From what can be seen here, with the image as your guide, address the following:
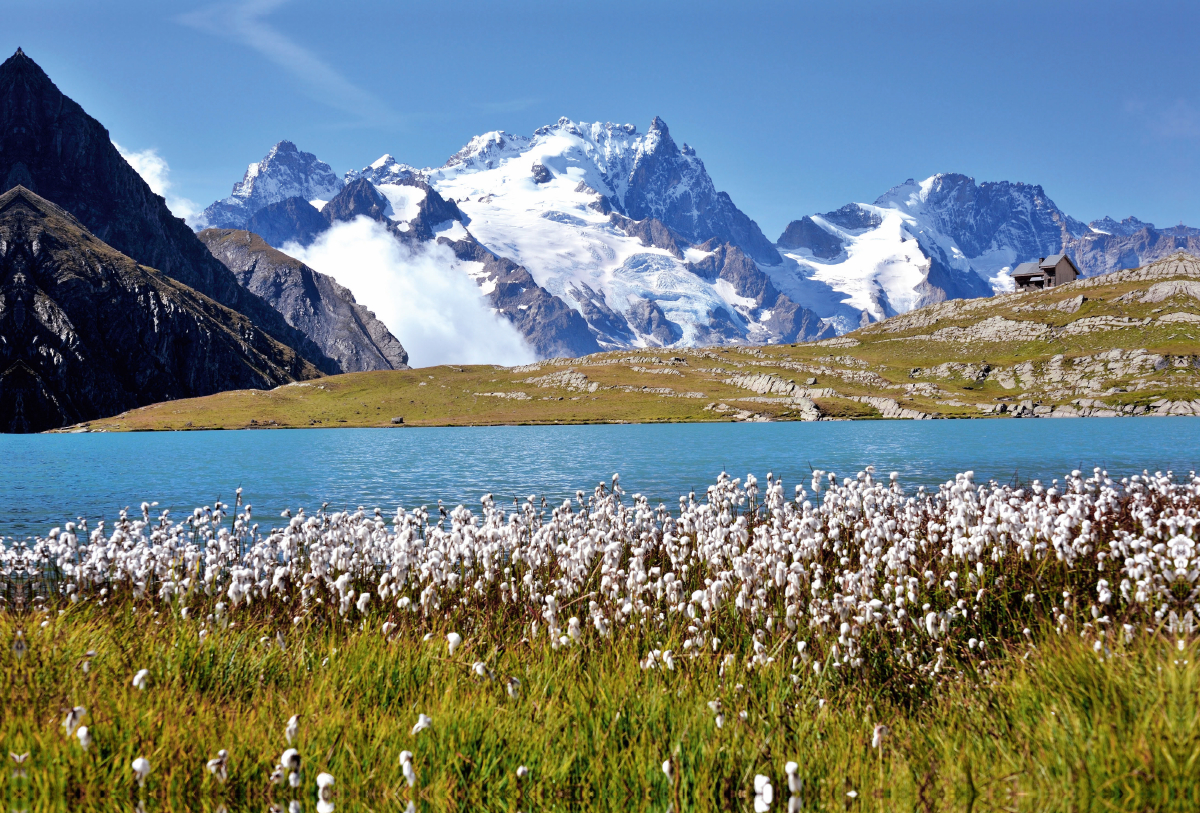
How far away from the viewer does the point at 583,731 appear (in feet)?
17.1

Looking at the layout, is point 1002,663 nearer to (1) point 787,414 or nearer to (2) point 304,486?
(2) point 304,486

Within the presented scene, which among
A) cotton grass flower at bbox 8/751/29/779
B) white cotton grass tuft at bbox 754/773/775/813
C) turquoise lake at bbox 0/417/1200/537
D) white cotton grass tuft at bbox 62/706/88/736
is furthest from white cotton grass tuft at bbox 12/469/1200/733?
turquoise lake at bbox 0/417/1200/537

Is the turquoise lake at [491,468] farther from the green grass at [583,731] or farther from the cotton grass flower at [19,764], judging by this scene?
the cotton grass flower at [19,764]

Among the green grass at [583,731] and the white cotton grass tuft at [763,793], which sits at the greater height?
the white cotton grass tuft at [763,793]

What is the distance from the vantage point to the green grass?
163 inches

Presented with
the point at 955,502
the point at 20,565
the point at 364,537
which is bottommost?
the point at 20,565

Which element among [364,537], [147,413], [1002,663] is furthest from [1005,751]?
[147,413]

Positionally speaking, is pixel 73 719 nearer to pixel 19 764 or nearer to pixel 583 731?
pixel 19 764

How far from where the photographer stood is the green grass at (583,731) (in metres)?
4.15

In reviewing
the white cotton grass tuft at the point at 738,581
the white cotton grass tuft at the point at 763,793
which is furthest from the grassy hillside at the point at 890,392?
the white cotton grass tuft at the point at 763,793

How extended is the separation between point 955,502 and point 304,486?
39.2 meters

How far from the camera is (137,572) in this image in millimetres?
12234

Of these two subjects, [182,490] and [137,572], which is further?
[182,490]

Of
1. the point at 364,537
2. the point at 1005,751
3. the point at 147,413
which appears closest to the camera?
the point at 1005,751
